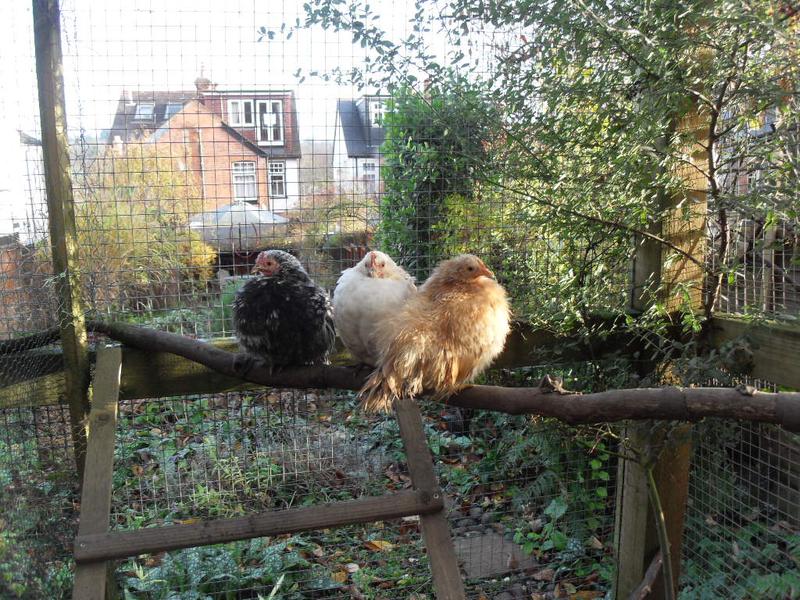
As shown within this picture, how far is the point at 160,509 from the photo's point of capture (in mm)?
2633

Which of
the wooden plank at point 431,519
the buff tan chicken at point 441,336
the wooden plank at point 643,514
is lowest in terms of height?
the wooden plank at point 643,514

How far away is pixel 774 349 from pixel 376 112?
5.60 feet

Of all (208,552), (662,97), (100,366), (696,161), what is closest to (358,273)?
(100,366)

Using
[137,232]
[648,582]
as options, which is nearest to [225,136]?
[137,232]

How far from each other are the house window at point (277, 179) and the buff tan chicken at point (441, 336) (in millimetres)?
857

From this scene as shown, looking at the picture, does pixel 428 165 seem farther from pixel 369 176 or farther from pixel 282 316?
pixel 282 316

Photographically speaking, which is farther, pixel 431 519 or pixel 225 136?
pixel 225 136

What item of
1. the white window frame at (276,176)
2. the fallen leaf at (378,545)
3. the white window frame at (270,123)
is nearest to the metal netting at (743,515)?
the fallen leaf at (378,545)

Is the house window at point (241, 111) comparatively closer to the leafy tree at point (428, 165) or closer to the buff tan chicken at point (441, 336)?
the leafy tree at point (428, 165)

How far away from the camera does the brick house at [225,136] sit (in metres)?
2.34

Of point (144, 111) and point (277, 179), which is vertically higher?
point (144, 111)

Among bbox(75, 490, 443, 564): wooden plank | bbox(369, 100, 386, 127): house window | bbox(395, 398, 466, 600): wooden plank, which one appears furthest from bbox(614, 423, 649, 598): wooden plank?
bbox(369, 100, 386, 127): house window

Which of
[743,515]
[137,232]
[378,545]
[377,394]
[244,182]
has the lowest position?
[378,545]

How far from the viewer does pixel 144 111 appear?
2482 millimetres
